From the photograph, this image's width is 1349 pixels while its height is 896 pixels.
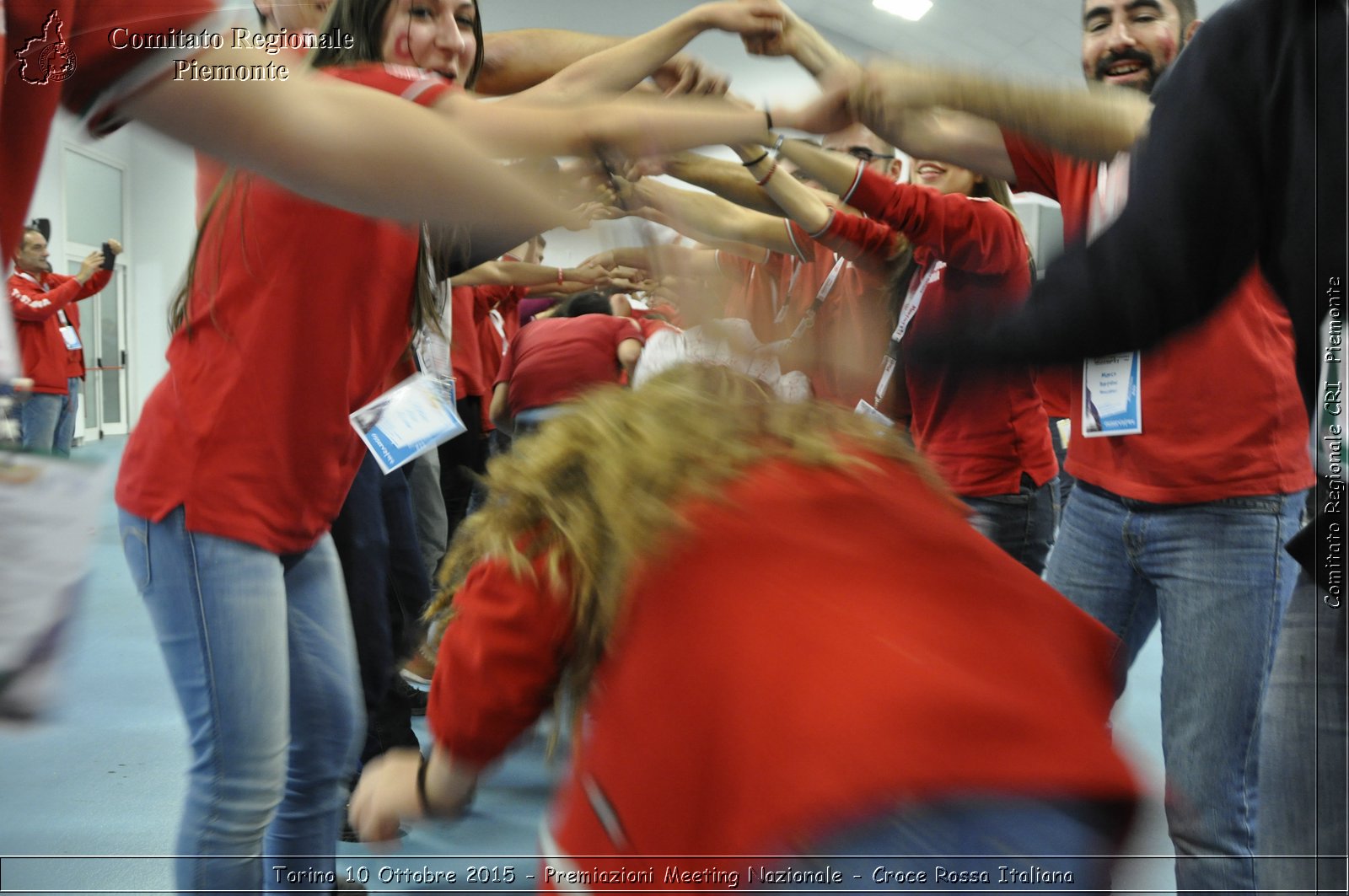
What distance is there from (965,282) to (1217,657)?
0.85 meters

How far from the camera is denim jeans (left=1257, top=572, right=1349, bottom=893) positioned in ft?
2.62

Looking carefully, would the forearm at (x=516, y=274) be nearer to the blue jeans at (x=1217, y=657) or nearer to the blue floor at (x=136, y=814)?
the blue floor at (x=136, y=814)

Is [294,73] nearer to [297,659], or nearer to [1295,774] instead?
[297,659]

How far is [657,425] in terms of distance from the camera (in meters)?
0.63

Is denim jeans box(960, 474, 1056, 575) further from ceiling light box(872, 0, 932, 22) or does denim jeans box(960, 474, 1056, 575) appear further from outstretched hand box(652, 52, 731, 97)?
ceiling light box(872, 0, 932, 22)

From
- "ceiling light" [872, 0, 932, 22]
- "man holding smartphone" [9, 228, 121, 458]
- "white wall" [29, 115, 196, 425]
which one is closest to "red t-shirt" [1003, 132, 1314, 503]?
"man holding smartphone" [9, 228, 121, 458]

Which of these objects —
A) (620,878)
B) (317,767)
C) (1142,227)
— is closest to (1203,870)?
(1142,227)

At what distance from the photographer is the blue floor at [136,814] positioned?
1.68 metres

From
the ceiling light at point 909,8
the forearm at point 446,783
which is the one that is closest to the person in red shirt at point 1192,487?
the forearm at point 446,783

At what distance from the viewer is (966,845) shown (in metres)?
0.50

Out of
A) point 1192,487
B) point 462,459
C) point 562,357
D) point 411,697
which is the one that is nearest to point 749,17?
point 1192,487

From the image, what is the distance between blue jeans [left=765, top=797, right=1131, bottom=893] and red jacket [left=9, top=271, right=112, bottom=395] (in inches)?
219

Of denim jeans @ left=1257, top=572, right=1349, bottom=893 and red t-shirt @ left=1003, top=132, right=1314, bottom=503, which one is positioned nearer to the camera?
denim jeans @ left=1257, top=572, right=1349, bottom=893

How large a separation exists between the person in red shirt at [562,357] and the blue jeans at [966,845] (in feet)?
A: 6.77
